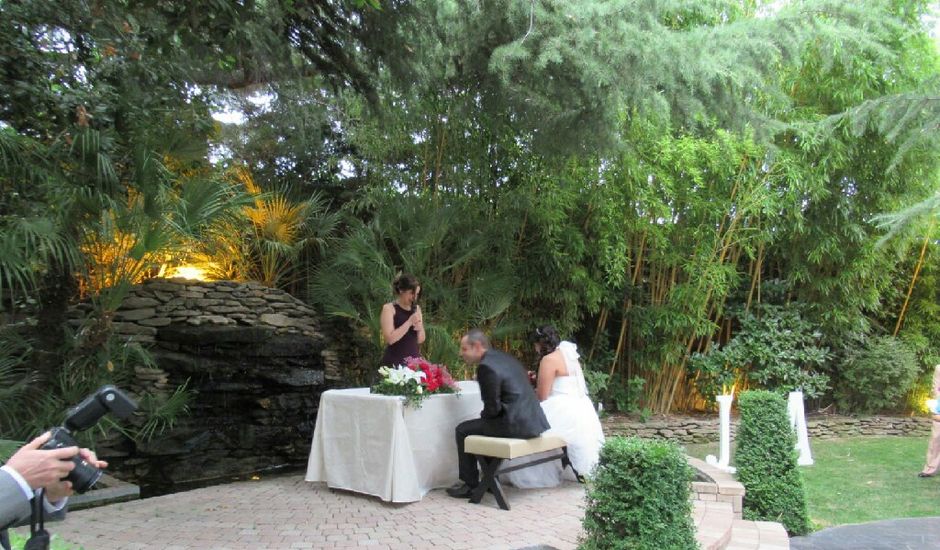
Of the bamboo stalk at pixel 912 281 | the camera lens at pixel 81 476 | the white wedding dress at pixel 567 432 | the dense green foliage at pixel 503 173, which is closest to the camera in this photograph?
the camera lens at pixel 81 476

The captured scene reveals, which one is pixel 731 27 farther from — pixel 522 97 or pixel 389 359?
pixel 389 359

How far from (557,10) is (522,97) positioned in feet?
3.60

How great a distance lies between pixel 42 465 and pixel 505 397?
308 centimetres

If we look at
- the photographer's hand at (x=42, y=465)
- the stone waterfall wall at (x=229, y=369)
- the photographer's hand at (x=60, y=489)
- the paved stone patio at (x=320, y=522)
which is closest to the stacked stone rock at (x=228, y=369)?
the stone waterfall wall at (x=229, y=369)

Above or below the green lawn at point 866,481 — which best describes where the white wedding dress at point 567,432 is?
above

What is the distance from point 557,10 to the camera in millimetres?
4965

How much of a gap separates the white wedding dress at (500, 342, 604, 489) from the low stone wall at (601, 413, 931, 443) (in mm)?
3057

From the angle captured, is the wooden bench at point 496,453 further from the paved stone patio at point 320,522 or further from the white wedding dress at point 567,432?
the white wedding dress at point 567,432

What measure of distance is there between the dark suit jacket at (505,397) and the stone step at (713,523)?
1089 mm

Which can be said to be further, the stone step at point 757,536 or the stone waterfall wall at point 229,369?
the stone waterfall wall at point 229,369

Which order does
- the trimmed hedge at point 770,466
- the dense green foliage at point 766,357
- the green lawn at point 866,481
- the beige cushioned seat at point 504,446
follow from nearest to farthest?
1. the beige cushioned seat at point 504,446
2. the trimmed hedge at point 770,466
3. the green lawn at point 866,481
4. the dense green foliage at point 766,357

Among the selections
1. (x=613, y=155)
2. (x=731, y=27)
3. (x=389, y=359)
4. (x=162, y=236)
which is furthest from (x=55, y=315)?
(x=731, y=27)

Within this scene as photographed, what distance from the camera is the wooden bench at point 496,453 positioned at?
422 cm

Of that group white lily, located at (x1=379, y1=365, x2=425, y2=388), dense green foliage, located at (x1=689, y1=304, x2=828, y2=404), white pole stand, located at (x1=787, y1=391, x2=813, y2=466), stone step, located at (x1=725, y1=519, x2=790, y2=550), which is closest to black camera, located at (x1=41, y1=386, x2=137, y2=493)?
white lily, located at (x1=379, y1=365, x2=425, y2=388)
